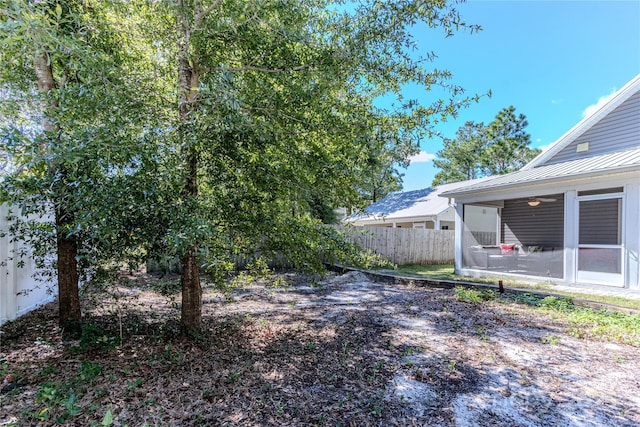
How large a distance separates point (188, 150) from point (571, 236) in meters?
8.48

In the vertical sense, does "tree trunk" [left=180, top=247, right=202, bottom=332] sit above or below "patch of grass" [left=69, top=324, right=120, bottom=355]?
above

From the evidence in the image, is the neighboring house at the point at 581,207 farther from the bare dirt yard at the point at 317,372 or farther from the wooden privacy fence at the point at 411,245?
the bare dirt yard at the point at 317,372

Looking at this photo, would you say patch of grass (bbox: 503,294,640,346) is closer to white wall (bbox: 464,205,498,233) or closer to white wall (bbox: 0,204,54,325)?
white wall (bbox: 464,205,498,233)

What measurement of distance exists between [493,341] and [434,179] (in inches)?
1248

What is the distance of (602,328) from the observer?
4461 millimetres

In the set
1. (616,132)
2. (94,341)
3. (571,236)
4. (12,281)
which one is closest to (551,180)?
(571,236)

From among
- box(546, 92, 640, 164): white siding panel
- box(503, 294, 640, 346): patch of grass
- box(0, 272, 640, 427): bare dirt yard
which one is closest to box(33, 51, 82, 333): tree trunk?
box(0, 272, 640, 427): bare dirt yard

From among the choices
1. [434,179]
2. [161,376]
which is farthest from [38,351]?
[434,179]

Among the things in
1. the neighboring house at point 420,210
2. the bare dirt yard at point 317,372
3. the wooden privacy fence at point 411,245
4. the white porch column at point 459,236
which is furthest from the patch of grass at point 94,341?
the neighboring house at point 420,210

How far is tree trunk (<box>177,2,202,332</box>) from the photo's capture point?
3189 millimetres

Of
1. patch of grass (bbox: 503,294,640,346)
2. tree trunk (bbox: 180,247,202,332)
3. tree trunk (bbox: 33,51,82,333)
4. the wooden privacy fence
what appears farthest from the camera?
the wooden privacy fence

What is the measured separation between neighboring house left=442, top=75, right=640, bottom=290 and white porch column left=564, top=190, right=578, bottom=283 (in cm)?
2

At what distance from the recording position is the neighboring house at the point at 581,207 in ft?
21.6

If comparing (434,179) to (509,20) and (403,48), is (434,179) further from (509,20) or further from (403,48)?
(403,48)
